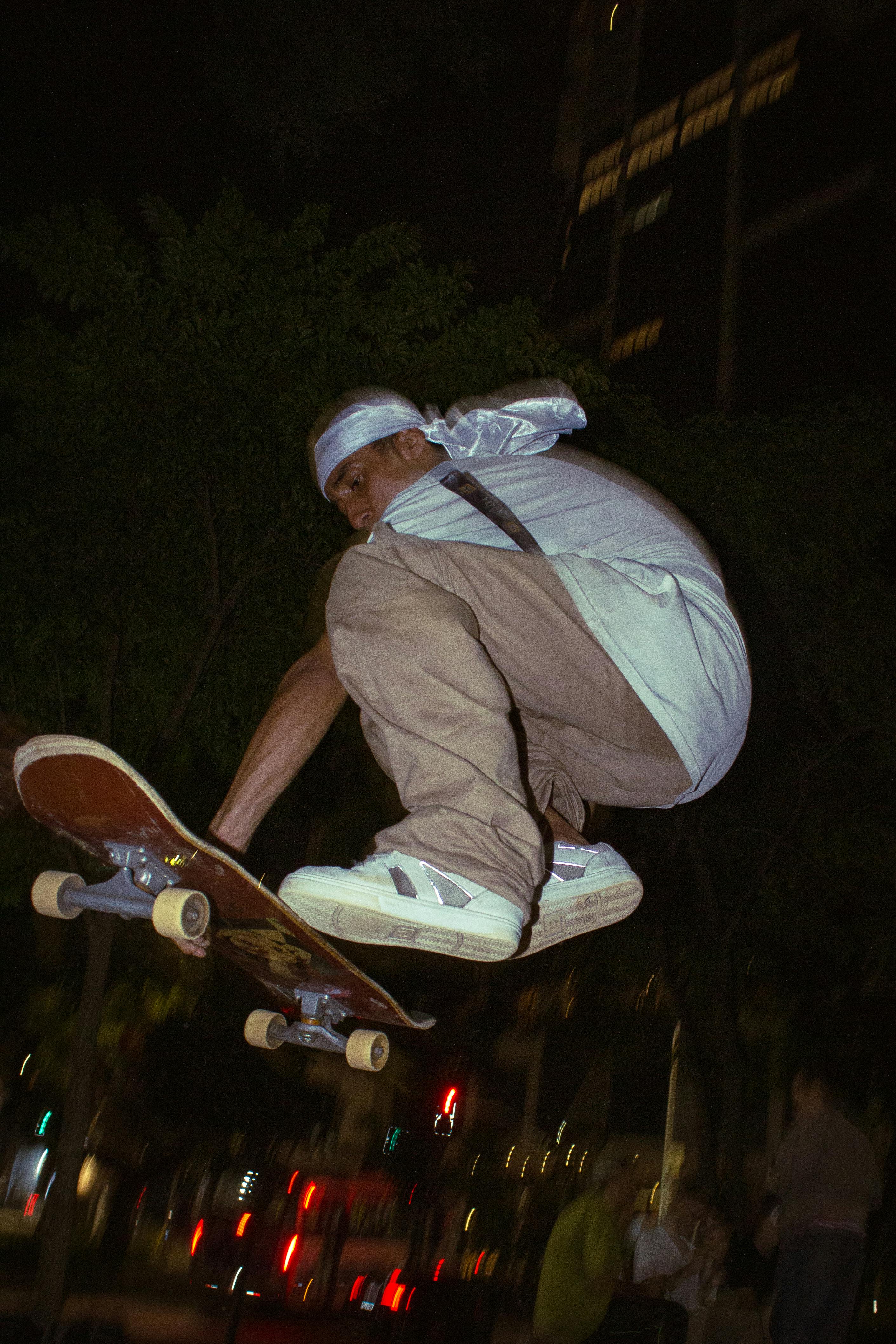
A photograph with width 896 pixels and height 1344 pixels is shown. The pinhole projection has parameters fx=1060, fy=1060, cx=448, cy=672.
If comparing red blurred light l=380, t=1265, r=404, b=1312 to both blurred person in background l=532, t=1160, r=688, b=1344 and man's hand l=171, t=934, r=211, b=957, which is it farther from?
man's hand l=171, t=934, r=211, b=957

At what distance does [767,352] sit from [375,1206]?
2748 centimetres

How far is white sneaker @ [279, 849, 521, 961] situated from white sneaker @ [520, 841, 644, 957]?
439mm

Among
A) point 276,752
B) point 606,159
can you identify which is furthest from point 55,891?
point 606,159

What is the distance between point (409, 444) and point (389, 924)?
1214 mm

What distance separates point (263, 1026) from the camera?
3227 millimetres

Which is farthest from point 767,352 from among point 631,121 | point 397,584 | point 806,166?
point 397,584

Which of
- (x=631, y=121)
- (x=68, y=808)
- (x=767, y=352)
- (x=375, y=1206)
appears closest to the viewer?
(x=68, y=808)

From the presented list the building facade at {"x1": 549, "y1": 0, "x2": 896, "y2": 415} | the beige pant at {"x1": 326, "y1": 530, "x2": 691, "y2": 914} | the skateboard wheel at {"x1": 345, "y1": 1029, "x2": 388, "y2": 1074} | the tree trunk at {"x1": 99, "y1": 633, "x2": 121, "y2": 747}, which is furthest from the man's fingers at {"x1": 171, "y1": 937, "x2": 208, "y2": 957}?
the building facade at {"x1": 549, "y1": 0, "x2": 896, "y2": 415}

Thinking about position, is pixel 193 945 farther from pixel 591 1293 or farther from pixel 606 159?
pixel 606 159

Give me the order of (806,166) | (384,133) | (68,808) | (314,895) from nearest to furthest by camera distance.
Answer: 1. (314,895)
2. (68,808)
3. (384,133)
4. (806,166)

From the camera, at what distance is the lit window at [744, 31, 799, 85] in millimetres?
36750

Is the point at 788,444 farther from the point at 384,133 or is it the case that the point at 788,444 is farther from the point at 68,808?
the point at 68,808

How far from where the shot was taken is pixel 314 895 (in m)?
1.96

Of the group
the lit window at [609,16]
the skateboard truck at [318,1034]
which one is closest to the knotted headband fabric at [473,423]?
the skateboard truck at [318,1034]
